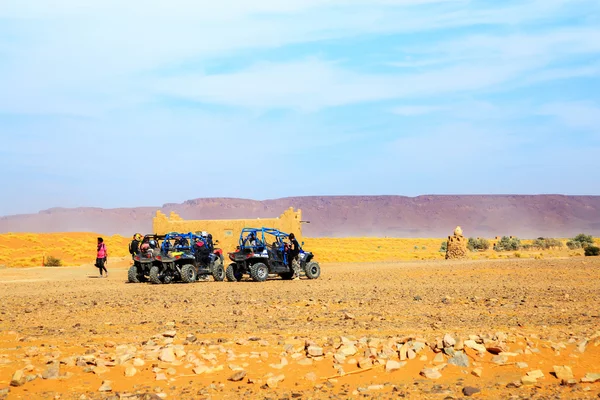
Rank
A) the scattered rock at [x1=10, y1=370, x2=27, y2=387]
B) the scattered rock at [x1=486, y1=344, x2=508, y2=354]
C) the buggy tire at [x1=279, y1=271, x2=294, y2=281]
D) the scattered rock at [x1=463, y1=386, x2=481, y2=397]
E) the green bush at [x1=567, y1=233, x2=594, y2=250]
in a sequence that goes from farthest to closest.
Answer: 1. the green bush at [x1=567, y1=233, x2=594, y2=250]
2. the buggy tire at [x1=279, y1=271, x2=294, y2=281]
3. the scattered rock at [x1=486, y1=344, x2=508, y2=354]
4. the scattered rock at [x1=10, y1=370, x2=27, y2=387]
5. the scattered rock at [x1=463, y1=386, x2=481, y2=397]

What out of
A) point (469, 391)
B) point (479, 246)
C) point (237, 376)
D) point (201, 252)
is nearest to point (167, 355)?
point (237, 376)

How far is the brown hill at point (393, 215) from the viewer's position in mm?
160625

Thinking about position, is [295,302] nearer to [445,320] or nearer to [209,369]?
[445,320]

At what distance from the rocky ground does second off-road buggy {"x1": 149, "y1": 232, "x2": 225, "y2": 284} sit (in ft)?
21.7

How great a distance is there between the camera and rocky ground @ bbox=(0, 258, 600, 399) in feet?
29.9

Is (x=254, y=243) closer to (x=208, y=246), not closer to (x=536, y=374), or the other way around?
(x=208, y=246)

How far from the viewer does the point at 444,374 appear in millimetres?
9422

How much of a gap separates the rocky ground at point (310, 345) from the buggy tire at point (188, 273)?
21.3ft

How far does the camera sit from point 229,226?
44031 millimetres

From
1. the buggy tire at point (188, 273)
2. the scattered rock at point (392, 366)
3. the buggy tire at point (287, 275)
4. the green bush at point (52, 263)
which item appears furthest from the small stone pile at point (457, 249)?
the scattered rock at point (392, 366)

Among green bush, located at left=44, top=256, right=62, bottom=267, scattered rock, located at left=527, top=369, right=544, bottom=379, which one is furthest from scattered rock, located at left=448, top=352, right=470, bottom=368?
green bush, located at left=44, top=256, right=62, bottom=267

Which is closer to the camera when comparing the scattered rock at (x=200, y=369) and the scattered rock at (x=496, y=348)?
the scattered rock at (x=200, y=369)

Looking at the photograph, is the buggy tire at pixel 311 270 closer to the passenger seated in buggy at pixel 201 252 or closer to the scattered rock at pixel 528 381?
the passenger seated in buggy at pixel 201 252

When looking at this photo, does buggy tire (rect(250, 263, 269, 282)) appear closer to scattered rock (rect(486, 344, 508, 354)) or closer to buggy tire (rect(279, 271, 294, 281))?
buggy tire (rect(279, 271, 294, 281))
